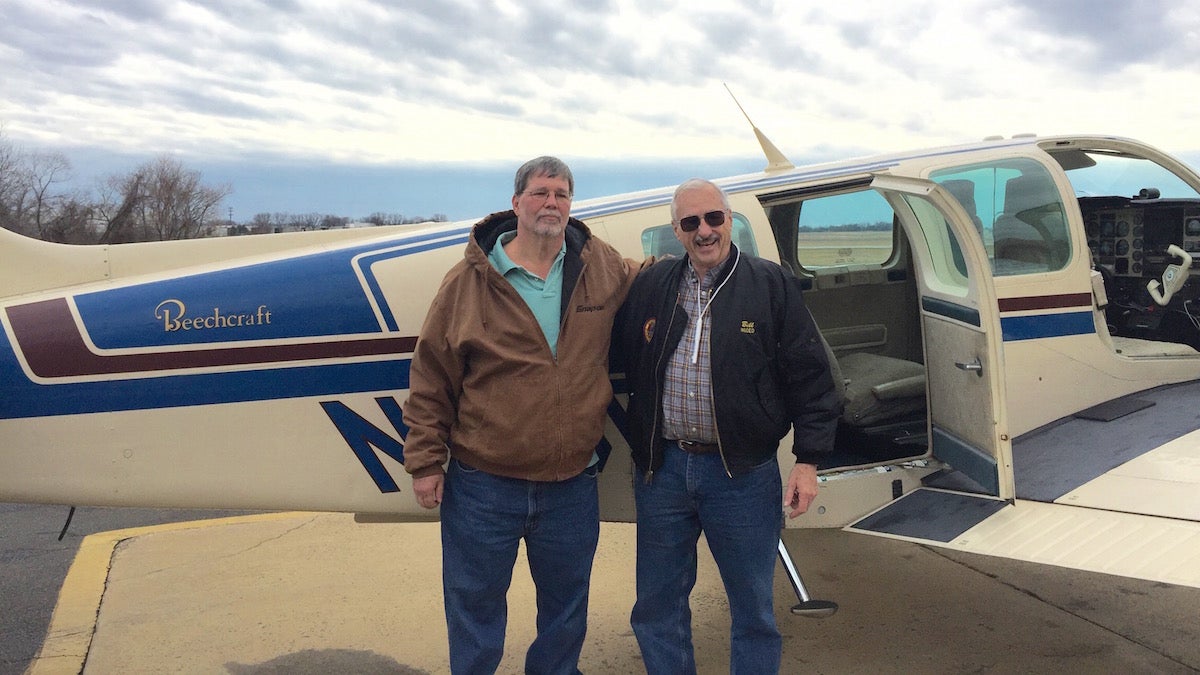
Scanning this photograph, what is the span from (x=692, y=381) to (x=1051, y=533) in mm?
1590

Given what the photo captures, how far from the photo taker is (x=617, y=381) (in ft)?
10.3

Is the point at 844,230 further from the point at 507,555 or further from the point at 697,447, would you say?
the point at 507,555

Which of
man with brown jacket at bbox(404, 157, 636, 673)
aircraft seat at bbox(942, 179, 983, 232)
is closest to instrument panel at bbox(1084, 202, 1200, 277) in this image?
aircraft seat at bbox(942, 179, 983, 232)

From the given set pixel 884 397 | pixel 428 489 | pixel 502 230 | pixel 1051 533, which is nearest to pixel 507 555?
pixel 428 489

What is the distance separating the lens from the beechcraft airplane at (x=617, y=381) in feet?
9.66

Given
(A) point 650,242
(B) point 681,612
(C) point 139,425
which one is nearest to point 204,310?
(C) point 139,425

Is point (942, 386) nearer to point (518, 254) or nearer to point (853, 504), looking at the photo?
point (853, 504)

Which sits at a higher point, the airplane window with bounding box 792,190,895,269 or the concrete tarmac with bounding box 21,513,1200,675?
the airplane window with bounding box 792,190,895,269

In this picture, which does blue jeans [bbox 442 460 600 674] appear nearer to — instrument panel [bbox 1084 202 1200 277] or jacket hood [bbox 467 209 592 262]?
jacket hood [bbox 467 209 592 262]

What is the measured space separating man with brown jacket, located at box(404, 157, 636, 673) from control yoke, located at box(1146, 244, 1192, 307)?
352cm

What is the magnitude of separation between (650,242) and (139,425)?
6.71 ft

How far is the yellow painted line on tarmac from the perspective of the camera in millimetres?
3920

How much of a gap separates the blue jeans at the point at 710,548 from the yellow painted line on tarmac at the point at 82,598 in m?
2.85

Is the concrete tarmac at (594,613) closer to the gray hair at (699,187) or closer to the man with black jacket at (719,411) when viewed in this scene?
the man with black jacket at (719,411)
